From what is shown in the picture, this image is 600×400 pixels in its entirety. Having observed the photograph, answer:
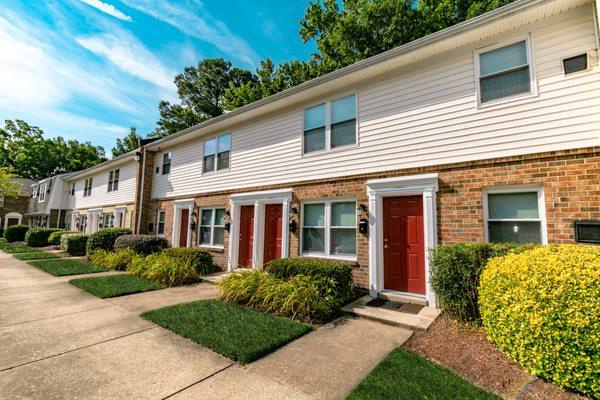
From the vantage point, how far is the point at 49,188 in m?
26.1

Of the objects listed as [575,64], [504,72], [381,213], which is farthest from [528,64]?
[381,213]

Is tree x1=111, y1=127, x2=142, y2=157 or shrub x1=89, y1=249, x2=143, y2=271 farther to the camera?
tree x1=111, y1=127, x2=142, y2=157

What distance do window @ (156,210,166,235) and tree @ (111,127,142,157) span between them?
3170 cm

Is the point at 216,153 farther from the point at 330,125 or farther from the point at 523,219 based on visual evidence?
the point at 523,219

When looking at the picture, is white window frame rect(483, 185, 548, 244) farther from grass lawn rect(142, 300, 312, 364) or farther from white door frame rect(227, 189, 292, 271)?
white door frame rect(227, 189, 292, 271)

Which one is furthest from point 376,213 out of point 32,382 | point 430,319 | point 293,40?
point 293,40

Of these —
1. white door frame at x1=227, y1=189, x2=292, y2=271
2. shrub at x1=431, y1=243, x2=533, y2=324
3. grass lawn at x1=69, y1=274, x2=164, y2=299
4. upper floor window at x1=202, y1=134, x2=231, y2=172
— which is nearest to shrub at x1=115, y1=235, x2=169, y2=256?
grass lawn at x1=69, y1=274, x2=164, y2=299

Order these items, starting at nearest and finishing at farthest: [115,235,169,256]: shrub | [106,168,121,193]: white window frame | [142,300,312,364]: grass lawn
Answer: [142,300,312,364]: grass lawn, [115,235,169,256]: shrub, [106,168,121,193]: white window frame

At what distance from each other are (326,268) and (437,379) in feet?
9.89

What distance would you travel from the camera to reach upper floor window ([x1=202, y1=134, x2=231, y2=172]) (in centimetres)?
1079

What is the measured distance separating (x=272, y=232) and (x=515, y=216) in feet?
20.9

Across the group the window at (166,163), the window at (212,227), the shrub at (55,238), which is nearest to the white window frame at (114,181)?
the shrub at (55,238)

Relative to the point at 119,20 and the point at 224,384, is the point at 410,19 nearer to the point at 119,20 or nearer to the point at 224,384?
the point at 119,20

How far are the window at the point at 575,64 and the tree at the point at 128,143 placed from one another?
44.5 metres
